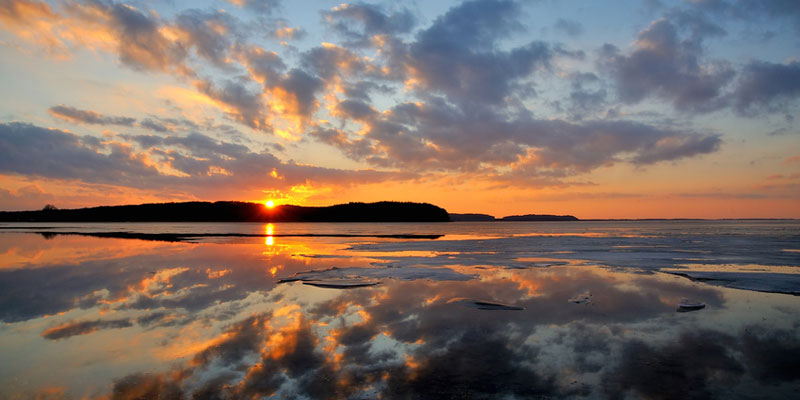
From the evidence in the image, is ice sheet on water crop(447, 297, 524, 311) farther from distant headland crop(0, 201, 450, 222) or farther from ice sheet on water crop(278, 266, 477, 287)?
distant headland crop(0, 201, 450, 222)

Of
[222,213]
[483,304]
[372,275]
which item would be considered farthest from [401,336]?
[222,213]

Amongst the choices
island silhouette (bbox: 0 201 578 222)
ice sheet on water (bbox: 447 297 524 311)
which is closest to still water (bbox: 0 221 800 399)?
ice sheet on water (bbox: 447 297 524 311)

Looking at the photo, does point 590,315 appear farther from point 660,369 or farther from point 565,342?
point 660,369

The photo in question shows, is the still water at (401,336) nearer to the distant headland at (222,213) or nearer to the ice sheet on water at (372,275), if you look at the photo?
the ice sheet on water at (372,275)

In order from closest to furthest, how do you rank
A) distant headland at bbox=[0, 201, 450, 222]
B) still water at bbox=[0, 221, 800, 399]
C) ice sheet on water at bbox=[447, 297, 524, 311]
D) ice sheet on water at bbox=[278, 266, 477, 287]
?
1. still water at bbox=[0, 221, 800, 399]
2. ice sheet on water at bbox=[447, 297, 524, 311]
3. ice sheet on water at bbox=[278, 266, 477, 287]
4. distant headland at bbox=[0, 201, 450, 222]

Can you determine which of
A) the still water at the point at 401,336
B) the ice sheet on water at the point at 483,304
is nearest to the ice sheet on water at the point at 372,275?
the still water at the point at 401,336

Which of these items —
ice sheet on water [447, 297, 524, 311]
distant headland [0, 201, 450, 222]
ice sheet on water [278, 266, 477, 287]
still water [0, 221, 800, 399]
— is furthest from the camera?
distant headland [0, 201, 450, 222]

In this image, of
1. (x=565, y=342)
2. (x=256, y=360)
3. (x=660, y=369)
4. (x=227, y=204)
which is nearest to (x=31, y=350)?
(x=256, y=360)

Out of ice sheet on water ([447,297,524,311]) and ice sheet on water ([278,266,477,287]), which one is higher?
ice sheet on water ([278,266,477,287])

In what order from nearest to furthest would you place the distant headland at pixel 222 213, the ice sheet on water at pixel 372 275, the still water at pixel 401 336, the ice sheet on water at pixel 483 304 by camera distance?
the still water at pixel 401 336 < the ice sheet on water at pixel 483 304 < the ice sheet on water at pixel 372 275 < the distant headland at pixel 222 213

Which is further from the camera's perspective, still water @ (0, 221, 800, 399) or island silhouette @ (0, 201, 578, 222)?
island silhouette @ (0, 201, 578, 222)

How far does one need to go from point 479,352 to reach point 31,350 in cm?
740

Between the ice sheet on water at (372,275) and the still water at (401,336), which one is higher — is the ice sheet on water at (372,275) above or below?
above

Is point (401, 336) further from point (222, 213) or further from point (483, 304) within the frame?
point (222, 213)
